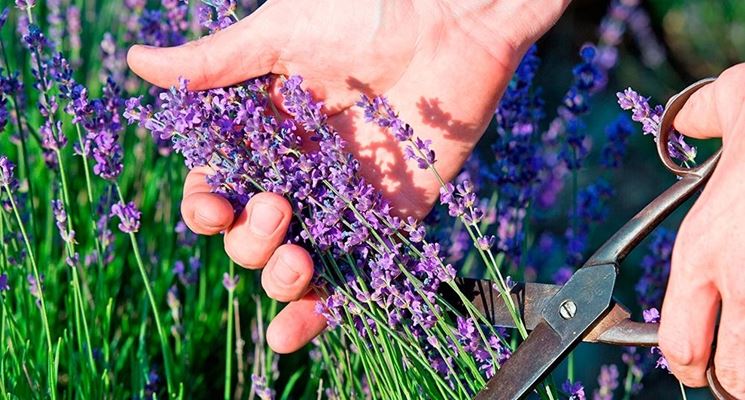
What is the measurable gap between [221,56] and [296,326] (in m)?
0.56

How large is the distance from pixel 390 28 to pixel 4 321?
1.03 meters

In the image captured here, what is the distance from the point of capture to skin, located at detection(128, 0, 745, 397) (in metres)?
1.84

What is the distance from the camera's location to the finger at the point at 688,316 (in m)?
1.50

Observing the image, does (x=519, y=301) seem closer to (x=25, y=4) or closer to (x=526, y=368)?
(x=526, y=368)

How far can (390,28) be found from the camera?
2182mm

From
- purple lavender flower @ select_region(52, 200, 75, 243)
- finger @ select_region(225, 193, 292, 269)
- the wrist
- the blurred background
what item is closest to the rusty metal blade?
finger @ select_region(225, 193, 292, 269)

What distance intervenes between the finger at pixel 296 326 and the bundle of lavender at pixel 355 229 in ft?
0.44

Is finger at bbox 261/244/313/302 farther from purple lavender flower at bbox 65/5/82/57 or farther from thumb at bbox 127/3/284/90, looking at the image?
purple lavender flower at bbox 65/5/82/57

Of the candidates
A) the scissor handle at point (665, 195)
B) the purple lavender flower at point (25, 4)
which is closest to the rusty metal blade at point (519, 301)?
the scissor handle at point (665, 195)

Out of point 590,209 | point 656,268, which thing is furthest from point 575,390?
point 590,209

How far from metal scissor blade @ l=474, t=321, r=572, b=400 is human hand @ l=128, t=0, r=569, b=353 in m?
0.49

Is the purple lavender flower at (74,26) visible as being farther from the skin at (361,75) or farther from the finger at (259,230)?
the finger at (259,230)

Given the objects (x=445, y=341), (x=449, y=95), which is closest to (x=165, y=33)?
(x=449, y=95)

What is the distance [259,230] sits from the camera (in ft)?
6.01
